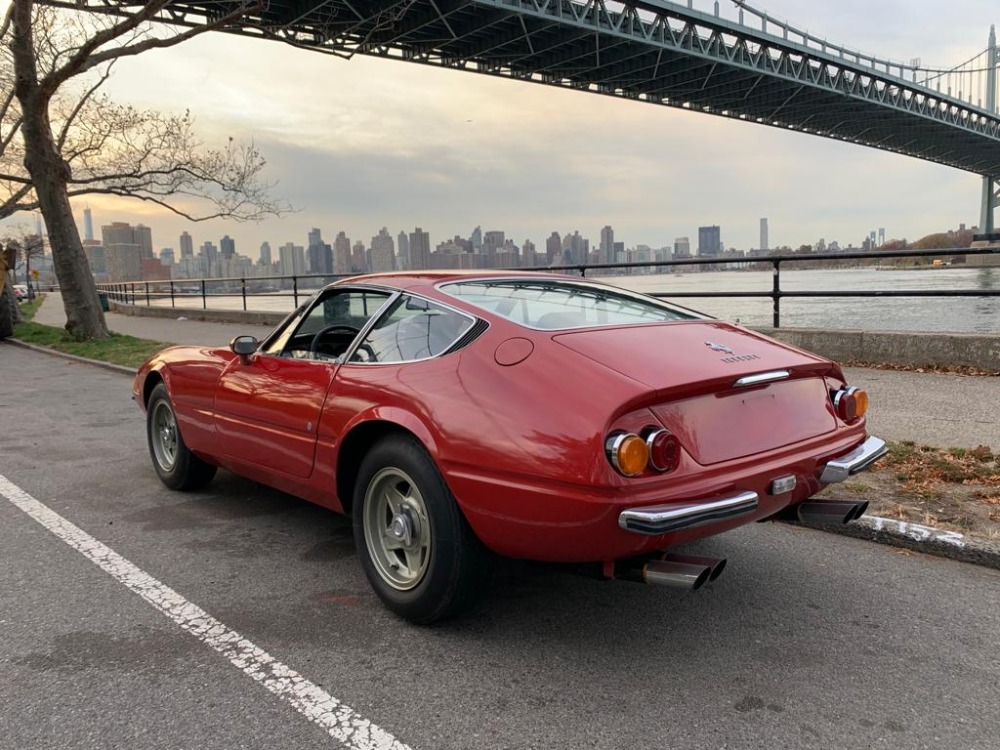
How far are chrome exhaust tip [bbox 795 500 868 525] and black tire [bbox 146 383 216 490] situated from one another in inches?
139

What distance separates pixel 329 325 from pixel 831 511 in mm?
2514

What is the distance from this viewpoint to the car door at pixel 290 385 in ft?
11.5

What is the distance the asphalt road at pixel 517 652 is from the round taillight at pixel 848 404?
2.58 feet

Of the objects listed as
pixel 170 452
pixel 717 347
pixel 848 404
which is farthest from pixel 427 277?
pixel 170 452

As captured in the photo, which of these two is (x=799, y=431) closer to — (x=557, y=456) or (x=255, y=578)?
(x=557, y=456)

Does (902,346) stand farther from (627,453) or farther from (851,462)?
(627,453)

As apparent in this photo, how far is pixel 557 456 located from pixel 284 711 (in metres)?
1.21

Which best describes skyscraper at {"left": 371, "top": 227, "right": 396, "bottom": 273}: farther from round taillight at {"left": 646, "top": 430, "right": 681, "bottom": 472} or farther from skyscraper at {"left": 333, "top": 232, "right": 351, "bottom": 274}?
round taillight at {"left": 646, "top": 430, "right": 681, "bottom": 472}

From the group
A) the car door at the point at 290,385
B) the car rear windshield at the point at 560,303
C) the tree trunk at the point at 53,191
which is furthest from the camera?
the tree trunk at the point at 53,191

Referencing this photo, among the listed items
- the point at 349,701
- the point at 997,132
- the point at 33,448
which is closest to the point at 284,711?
the point at 349,701

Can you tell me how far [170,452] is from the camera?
5.09m

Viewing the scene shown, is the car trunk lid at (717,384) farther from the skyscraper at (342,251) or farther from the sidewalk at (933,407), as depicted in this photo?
the skyscraper at (342,251)

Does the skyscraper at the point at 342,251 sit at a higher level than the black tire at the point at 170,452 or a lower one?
higher

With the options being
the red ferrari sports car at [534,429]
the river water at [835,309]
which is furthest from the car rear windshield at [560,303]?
the river water at [835,309]
